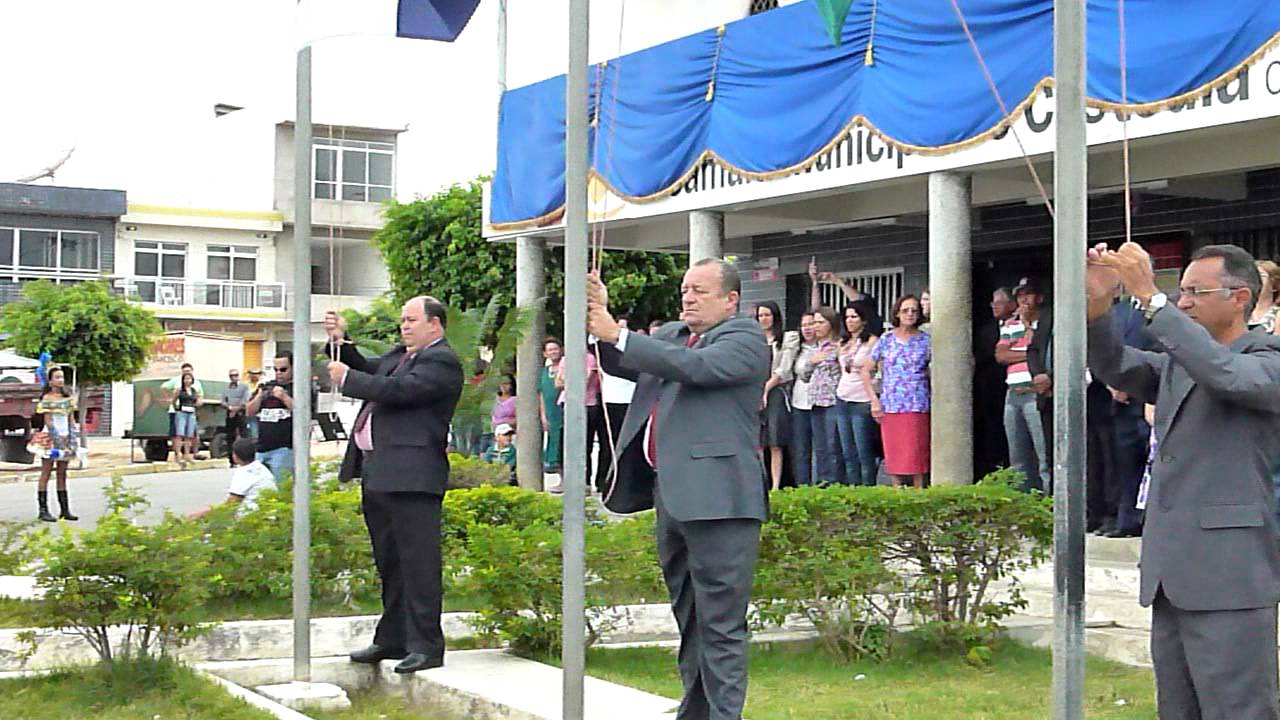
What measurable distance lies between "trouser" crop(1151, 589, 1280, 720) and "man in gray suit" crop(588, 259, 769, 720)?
1865 mm

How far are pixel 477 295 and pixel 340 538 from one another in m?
25.2

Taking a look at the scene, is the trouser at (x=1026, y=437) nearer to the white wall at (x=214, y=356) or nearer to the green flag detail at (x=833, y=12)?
the green flag detail at (x=833, y=12)

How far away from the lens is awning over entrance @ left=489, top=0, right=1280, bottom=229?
37.4 ft

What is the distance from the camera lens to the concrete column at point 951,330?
531 inches

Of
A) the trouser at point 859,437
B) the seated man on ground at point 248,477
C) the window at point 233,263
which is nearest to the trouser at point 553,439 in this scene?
the seated man on ground at point 248,477

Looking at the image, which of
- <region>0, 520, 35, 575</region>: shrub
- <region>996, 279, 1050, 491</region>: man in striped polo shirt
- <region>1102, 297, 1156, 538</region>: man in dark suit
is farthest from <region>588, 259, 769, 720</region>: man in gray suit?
<region>996, 279, 1050, 491</region>: man in striped polo shirt

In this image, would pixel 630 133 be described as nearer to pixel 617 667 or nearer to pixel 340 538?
pixel 340 538

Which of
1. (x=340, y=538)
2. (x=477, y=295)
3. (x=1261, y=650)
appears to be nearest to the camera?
(x=1261, y=650)

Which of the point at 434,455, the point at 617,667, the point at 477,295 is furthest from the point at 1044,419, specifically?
the point at 477,295

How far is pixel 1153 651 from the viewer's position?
212 inches

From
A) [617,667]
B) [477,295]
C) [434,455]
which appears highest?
[477,295]

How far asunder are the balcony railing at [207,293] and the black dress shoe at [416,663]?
44709 millimetres

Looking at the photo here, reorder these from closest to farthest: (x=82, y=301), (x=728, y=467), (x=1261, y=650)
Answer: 1. (x=1261, y=650)
2. (x=728, y=467)
3. (x=82, y=301)

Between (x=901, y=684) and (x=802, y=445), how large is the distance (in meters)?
6.79
